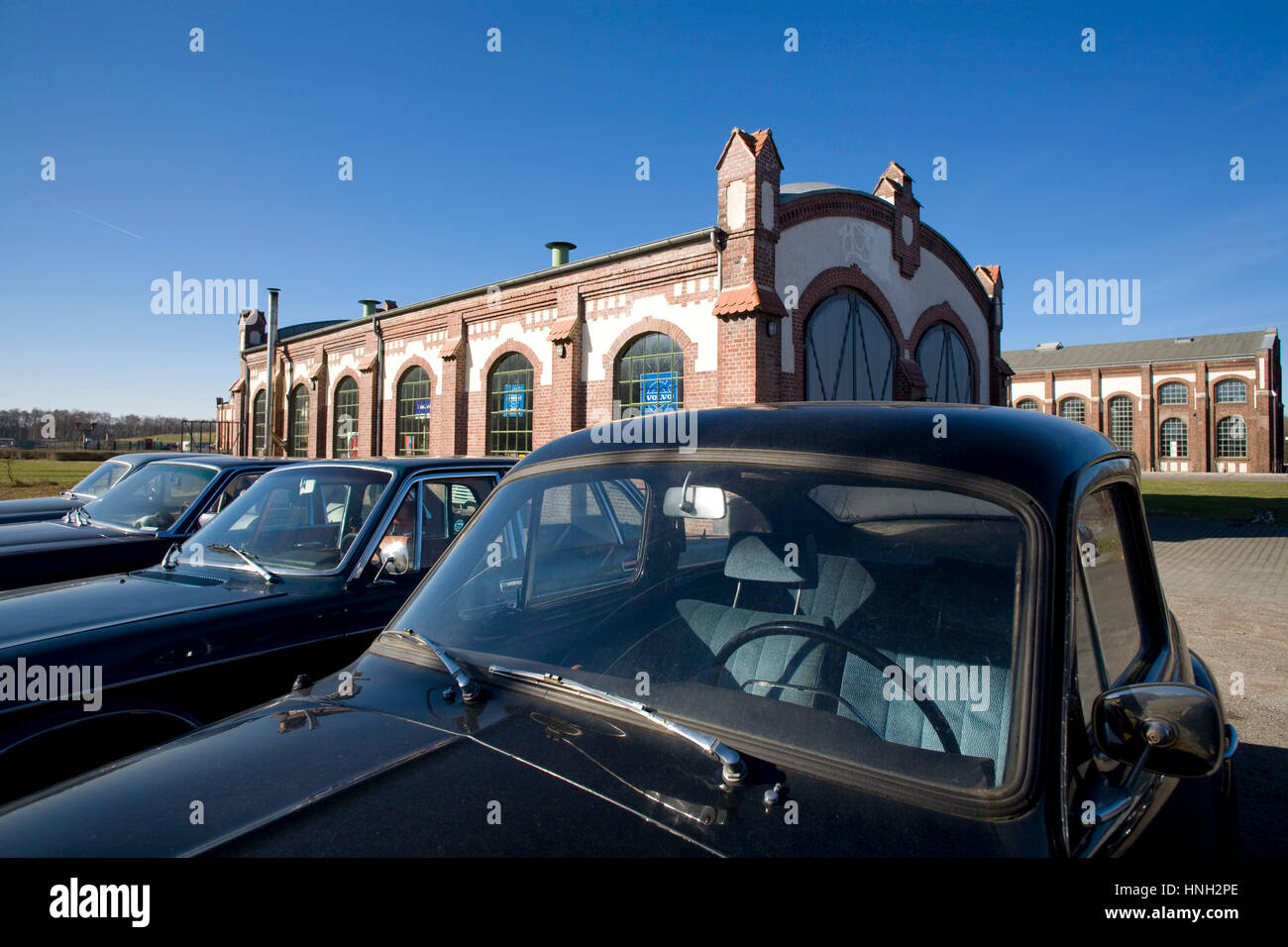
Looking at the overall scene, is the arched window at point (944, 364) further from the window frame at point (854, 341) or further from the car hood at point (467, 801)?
the car hood at point (467, 801)

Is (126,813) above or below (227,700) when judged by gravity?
above

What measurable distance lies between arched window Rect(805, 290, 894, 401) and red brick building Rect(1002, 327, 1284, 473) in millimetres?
37696

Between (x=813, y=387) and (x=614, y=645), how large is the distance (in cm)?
1288

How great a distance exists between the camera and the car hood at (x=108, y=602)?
269 cm

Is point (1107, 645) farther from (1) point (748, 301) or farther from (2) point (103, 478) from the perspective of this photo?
(1) point (748, 301)

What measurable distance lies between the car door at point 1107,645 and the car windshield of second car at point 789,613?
5.6 inches

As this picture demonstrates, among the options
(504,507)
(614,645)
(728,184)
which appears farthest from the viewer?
(728,184)

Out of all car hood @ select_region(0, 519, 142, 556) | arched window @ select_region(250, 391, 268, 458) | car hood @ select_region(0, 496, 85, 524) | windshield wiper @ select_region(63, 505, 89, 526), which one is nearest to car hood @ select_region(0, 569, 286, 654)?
car hood @ select_region(0, 519, 142, 556)

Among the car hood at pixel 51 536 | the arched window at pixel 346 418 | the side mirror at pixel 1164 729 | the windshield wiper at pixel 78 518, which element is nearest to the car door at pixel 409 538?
the side mirror at pixel 1164 729

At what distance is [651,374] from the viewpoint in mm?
14328
